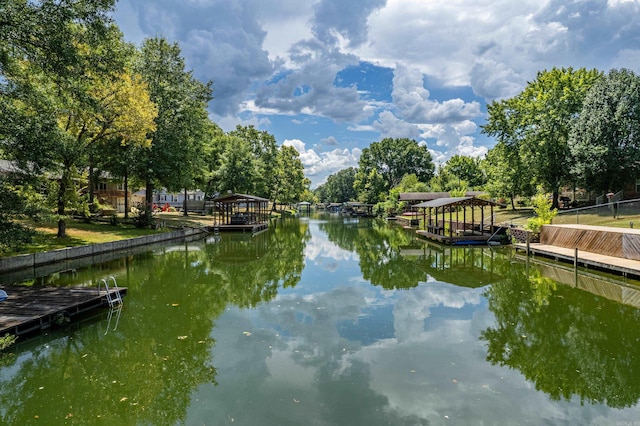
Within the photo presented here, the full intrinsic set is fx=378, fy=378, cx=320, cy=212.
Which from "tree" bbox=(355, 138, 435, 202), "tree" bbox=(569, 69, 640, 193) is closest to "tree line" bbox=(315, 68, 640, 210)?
"tree" bbox=(569, 69, 640, 193)

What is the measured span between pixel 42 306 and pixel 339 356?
751 centimetres

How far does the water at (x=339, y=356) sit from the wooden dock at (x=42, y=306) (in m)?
0.39

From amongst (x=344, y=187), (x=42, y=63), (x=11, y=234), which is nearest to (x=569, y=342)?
(x=11, y=234)

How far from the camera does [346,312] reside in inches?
413

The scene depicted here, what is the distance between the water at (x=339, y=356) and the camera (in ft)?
18.1

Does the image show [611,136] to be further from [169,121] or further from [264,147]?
[264,147]

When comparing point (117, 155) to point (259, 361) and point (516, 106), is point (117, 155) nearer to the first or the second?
point (259, 361)

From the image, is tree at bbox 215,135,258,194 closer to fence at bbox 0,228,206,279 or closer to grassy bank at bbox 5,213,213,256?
grassy bank at bbox 5,213,213,256

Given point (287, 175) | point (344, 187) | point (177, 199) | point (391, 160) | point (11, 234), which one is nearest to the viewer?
point (11, 234)

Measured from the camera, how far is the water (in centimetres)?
553

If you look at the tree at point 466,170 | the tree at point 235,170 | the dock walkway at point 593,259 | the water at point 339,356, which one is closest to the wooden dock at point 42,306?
the water at point 339,356

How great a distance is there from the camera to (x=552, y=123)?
32.9m

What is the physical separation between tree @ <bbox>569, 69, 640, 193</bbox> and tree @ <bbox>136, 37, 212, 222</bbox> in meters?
30.6

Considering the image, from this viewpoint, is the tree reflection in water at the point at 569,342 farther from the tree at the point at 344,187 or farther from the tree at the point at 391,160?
the tree at the point at 344,187
